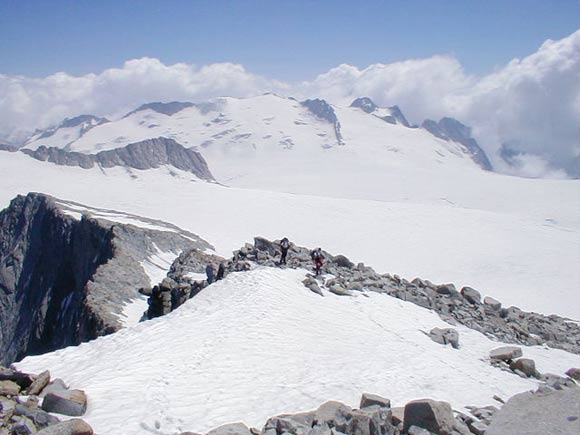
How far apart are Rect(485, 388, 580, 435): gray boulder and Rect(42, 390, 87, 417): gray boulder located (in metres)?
7.58

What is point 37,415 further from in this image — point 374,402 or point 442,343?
point 442,343

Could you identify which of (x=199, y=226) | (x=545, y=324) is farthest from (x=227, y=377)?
(x=199, y=226)

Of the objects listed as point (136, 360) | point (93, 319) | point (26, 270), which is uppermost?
point (136, 360)

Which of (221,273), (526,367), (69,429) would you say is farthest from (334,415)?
(221,273)

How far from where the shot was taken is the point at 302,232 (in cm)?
9325

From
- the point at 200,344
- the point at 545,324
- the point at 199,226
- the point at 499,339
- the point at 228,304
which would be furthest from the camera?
the point at 199,226

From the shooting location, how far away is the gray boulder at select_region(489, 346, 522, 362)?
1780cm

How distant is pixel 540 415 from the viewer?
986 centimetres

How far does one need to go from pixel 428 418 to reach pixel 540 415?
228 centimetres

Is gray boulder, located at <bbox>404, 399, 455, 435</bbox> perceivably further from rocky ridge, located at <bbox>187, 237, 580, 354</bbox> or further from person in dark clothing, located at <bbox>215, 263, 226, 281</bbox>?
person in dark clothing, located at <bbox>215, 263, 226, 281</bbox>

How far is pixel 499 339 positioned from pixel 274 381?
1233 cm

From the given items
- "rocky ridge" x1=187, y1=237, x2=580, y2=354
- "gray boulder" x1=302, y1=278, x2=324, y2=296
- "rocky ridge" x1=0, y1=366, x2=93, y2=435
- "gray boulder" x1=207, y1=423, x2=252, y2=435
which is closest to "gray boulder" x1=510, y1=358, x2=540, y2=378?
"rocky ridge" x1=187, y1=237, x2=580, y2=354

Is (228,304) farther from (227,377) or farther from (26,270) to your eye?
(26,270)

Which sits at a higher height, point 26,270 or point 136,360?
point 136,360
